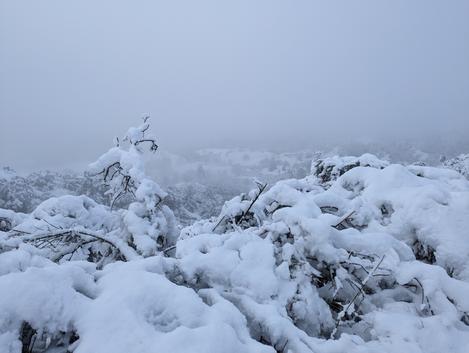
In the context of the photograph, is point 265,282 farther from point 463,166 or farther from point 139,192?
point 463,166

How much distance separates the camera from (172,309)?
6.82ft

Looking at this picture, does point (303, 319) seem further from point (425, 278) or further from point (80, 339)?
point (80, 339)

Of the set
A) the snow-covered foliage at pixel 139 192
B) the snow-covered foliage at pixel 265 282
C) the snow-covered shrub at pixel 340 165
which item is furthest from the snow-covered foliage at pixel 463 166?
the snow-covered foliage at pixel 139 192

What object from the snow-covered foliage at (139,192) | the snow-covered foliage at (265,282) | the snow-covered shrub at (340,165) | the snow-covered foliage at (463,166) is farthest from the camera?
the snow-covered foliage at (463,166)

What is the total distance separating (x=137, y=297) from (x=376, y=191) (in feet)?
10.7

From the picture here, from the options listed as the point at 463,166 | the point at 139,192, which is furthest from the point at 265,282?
the point at 463,166

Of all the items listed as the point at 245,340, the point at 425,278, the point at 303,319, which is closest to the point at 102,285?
the point at 245,340

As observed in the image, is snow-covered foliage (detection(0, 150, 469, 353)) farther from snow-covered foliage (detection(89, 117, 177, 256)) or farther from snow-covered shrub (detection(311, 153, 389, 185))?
snow-covered shrub (detection(311, 153, 389, 185))

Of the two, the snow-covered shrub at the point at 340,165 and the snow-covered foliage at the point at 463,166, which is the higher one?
the snow-covered shrub at the point at 340,165

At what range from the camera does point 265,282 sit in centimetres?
269

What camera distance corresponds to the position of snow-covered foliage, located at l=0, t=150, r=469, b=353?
1889 millimetres

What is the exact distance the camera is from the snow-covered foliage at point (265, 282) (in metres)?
1.89

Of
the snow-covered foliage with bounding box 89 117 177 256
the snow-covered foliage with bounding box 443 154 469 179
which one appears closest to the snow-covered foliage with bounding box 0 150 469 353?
the snow-covered foliage with bounding box 89 117 177 256

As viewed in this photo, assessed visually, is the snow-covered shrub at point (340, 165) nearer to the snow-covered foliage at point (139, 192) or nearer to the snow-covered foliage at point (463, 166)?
the snow-covered foliage at point (139, 192)
